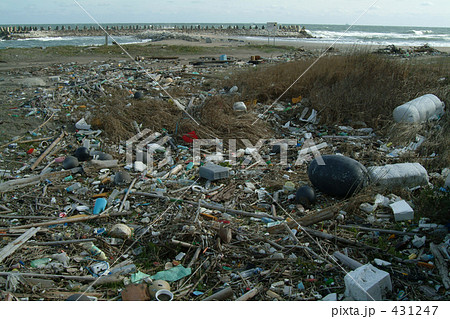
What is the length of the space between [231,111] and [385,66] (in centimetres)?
440

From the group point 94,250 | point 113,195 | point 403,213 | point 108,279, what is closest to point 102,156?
point 113,195

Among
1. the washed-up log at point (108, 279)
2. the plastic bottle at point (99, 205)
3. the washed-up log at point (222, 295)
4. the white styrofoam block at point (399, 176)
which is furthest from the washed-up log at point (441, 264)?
the plastic bottle at point (99, 205)

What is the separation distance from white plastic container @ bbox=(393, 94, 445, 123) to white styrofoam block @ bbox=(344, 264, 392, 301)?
202 inches

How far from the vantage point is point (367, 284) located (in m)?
2.70

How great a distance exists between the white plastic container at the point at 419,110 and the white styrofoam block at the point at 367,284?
512 centimetres

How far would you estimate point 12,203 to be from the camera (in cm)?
456

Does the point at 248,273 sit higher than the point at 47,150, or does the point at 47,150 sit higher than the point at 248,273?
the point at 47,150

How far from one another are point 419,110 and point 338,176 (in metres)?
3.82

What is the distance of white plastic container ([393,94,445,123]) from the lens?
7.04 meters

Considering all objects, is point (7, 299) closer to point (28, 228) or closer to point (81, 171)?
point (28, 228)

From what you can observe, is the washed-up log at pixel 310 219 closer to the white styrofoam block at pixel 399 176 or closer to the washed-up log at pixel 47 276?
the white styrofoam block at pixel 399 176

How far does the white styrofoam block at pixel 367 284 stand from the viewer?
2.68 meters

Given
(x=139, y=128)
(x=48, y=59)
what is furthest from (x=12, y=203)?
(x=48, y=59)

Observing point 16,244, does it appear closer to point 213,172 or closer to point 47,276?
point 47,276
